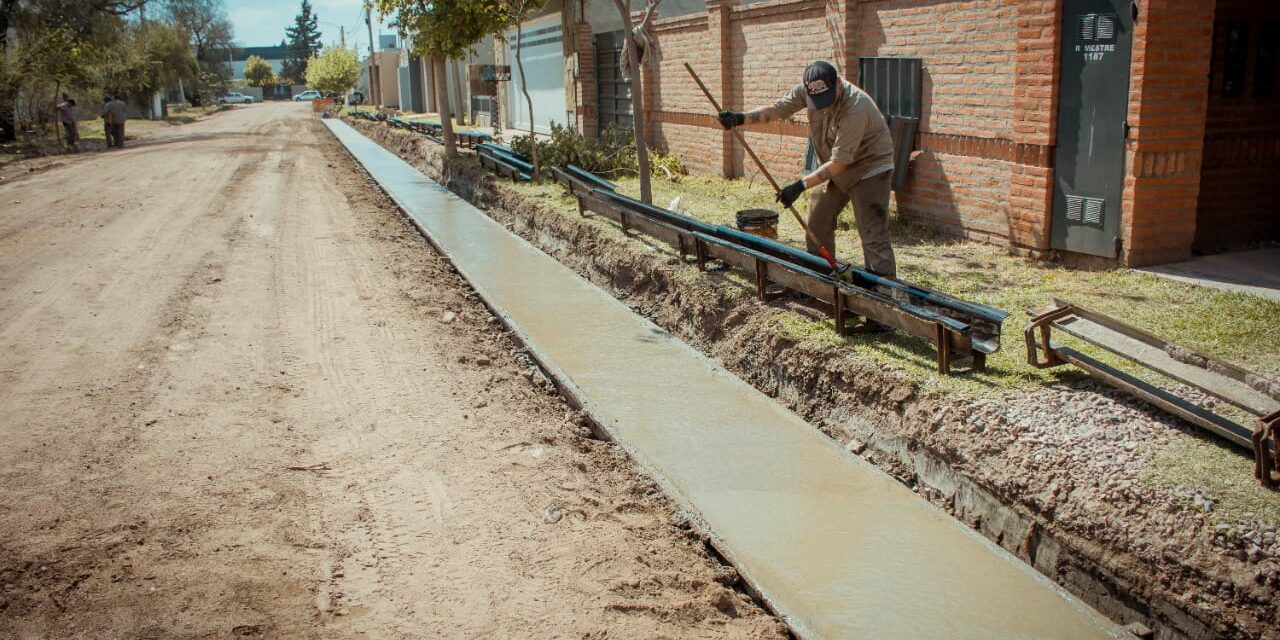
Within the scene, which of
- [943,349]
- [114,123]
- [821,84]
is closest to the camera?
[943,349]

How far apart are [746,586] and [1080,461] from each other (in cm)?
161

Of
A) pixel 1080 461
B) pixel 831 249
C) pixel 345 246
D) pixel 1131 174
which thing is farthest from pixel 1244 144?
pixel 345 246

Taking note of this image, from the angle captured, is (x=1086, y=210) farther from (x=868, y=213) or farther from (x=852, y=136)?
(x=852, y=136)

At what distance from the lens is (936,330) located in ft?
18.2

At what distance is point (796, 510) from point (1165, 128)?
4.79 metres

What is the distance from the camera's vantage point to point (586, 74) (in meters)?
21.1

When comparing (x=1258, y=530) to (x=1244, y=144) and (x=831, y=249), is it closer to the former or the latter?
(x=831, y=249)

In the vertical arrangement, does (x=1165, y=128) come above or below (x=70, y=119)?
below

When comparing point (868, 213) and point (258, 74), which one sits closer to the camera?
point (868, 213)

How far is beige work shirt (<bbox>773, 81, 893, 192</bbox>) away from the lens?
6613 millimetres

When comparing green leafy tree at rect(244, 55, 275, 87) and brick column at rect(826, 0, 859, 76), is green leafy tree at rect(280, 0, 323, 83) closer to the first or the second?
green leafy tree at rect(244, 55, 275, 87)

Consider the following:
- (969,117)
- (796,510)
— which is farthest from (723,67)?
(796,510)

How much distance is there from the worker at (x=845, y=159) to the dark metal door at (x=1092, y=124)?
A: 204 centimetres

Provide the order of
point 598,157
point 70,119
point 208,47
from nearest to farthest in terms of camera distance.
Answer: point 598,157
point 70,119
point 208,47
